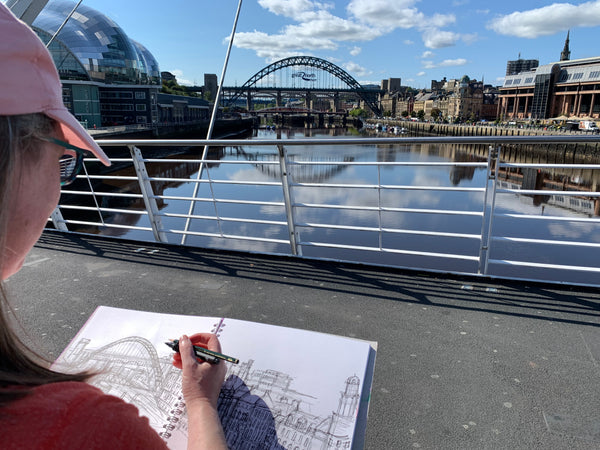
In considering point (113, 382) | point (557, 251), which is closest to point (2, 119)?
point (113, 382)

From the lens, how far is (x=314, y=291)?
2797 millimetres

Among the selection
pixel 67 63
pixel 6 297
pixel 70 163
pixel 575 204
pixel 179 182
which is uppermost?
pixel 67 63

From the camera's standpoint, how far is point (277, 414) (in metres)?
1.17

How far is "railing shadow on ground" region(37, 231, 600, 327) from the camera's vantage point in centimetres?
254

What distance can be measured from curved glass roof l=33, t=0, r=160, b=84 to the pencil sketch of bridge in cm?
4744

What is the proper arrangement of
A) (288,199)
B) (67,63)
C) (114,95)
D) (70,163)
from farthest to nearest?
(114,95) < (67,63) < (288,199) < (70,163)

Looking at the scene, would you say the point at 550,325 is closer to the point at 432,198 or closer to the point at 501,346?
the point at 501,346

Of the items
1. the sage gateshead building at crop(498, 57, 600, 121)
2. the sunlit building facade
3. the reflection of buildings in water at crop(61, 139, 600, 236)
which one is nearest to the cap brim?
the reflection of buildings in water at crop(61, 139, 600, 236)

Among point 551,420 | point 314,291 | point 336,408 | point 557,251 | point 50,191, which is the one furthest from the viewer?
point 557,251

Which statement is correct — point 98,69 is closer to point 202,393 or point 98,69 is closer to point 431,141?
point 431,141

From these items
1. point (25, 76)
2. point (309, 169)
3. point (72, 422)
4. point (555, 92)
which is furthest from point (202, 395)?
point (555, 92)

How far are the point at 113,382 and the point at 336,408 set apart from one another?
64 cm

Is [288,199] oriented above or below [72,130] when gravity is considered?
below

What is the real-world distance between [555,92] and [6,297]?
4099 inches
